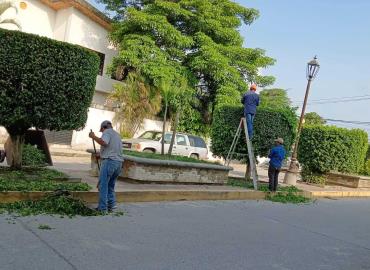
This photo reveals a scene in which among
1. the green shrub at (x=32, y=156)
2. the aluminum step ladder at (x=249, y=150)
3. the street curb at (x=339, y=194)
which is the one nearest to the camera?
Result: the green shrub at (x=32, y=156)

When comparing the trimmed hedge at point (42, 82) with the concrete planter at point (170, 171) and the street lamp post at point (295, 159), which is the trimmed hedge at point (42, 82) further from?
the street lamp post at point (295, 159)

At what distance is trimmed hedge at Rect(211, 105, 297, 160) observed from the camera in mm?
15133

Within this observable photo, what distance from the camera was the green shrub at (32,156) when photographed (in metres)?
10.3

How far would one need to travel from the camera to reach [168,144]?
70.5ft

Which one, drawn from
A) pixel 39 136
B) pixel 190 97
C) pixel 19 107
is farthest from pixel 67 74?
pixel 190 97

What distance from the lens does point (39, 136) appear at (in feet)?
35.1

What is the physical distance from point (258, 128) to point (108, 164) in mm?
7953

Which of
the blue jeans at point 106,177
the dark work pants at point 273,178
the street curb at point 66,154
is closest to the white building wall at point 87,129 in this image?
the street curb at point 66,154

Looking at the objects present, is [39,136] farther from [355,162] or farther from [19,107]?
[355,162]

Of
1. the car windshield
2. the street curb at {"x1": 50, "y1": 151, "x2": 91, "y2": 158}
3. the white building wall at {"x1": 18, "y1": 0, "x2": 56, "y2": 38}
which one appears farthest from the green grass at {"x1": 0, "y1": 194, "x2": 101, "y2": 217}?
the white building wall at {"x1": 18, "y1": 0, "x2": 56, "y2": 38}

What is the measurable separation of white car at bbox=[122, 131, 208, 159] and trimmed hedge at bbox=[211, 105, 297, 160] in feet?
17.4

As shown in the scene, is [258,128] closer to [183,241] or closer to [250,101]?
[250,101]

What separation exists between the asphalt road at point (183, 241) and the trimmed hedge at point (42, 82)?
7.89 feet

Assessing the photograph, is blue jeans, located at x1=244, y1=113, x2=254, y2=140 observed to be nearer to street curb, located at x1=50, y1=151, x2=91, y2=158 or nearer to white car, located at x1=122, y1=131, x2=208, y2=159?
white car, located at x1=122, y1=131, x2=208, y2=159
